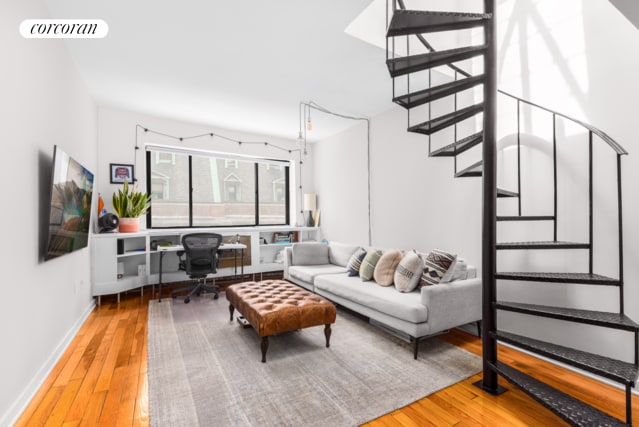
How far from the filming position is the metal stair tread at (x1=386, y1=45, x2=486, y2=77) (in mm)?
2184

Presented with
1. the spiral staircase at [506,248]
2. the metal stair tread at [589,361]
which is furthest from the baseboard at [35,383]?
the metal stair tread at [589,361]

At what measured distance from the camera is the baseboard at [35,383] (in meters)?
1.75

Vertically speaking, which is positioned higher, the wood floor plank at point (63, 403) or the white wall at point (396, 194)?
the white wall at point (396, 194)

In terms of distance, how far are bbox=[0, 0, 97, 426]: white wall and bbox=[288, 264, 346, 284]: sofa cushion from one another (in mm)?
2619

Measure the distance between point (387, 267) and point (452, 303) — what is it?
0.84 metres

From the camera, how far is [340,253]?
473 cm

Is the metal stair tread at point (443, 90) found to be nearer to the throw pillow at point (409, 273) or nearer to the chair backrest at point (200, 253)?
the throw pillow at point (409, 273)

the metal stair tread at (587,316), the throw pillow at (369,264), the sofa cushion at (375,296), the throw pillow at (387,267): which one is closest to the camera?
the metal stair tread at (587,316)

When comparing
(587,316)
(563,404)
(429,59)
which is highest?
(429,59)

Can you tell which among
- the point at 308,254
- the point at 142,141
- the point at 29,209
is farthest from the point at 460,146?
the point at 142,141

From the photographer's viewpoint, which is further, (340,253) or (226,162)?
(226,162)

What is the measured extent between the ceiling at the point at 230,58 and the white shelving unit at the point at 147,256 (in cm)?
196

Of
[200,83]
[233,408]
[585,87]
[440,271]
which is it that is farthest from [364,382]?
[200,83]

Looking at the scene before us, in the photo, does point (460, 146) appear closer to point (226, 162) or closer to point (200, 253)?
point (200, 253)
